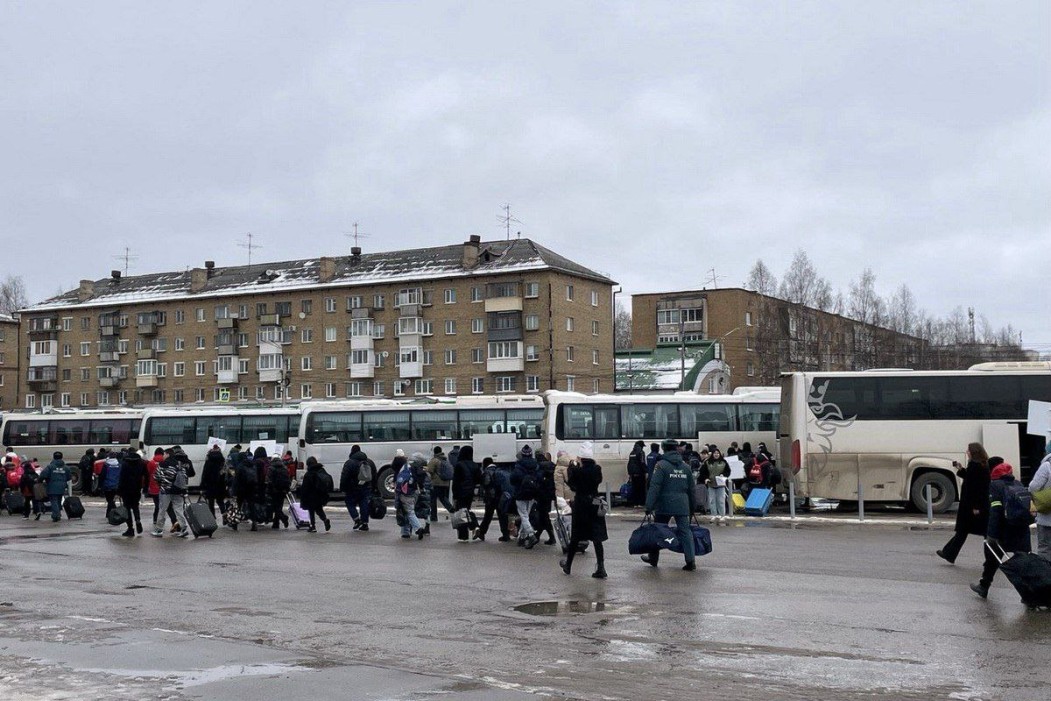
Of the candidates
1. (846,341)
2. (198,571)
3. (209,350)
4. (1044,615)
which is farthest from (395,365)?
(1044,615)

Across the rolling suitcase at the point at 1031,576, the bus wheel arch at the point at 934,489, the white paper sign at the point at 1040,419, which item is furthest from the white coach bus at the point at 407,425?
the rolling suitcase at the point at 1031,576

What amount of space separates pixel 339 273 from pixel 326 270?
1.33 metres

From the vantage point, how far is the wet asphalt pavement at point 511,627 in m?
8.44

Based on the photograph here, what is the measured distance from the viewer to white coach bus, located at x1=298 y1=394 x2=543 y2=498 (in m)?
40.7

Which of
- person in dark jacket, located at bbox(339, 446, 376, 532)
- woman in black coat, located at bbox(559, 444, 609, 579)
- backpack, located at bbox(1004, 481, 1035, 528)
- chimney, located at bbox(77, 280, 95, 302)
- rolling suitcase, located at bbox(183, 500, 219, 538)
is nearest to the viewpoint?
backpack, located at bbox(1004, 481, 1035, 528)

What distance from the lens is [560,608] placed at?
12.3 meters

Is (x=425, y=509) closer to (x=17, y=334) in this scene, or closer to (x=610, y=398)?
(x=610, y=398)

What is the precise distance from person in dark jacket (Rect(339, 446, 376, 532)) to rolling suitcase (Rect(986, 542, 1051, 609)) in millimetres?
14605

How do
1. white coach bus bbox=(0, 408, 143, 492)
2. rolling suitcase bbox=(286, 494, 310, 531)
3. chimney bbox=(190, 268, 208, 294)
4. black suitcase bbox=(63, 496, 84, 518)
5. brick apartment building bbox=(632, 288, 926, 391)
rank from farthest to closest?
chimney bbox=(190, 268, 208, 294), brick apartment building bbox=(632, 288, 926, 391), white coach bus bbox=(0, 408, 143, 492), black suitcase bbox=(63, 496, 84, 518), rolling suitcase bbox=(286, 494, 310, 531)

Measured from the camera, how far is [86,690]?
8.30 meters

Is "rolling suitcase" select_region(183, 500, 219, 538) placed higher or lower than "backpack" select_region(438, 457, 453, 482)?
lower

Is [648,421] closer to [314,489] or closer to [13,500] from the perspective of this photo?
[314,489]

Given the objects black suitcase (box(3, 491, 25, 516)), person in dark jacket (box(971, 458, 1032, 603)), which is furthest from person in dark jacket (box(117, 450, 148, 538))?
person in dark jacket (box(971, 458, 1032, 603))

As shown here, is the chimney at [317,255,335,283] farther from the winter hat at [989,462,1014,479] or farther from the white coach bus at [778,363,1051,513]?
the winter hat at [989,462,1014,479]
